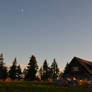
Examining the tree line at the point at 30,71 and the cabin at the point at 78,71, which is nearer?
the cabin at the point at 78,71

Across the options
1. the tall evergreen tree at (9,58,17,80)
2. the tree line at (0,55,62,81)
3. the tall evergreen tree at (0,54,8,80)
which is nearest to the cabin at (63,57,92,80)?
the tree line at (0,55,62,81)

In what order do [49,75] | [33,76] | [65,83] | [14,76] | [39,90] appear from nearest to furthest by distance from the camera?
[39,90], [65,83], [33,76], [14,76], [49,75]

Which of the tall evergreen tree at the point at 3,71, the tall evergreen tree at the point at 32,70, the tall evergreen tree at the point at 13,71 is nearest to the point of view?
the tall evergreen tree at the point at 32,70

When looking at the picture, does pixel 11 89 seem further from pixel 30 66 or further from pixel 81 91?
pixel 30 66

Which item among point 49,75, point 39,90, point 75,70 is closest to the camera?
point 39,90

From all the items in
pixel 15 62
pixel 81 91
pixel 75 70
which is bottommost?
pixel 81 91

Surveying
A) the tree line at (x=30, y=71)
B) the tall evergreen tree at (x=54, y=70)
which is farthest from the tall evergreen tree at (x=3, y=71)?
the tall evergreen tree at (x=54, y=70)

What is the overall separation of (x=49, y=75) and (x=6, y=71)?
21.3m

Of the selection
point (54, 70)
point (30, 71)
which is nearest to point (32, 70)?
point (30, 71)

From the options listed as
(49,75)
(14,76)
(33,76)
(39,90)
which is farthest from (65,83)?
(49,75)

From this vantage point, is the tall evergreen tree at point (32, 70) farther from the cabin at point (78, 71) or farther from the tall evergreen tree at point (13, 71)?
the cabin at point (78, 71)

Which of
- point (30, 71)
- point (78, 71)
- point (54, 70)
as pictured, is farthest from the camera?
point (54, 70)

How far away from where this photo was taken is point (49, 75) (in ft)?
231

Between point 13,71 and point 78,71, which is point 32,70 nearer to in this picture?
point 13,71
